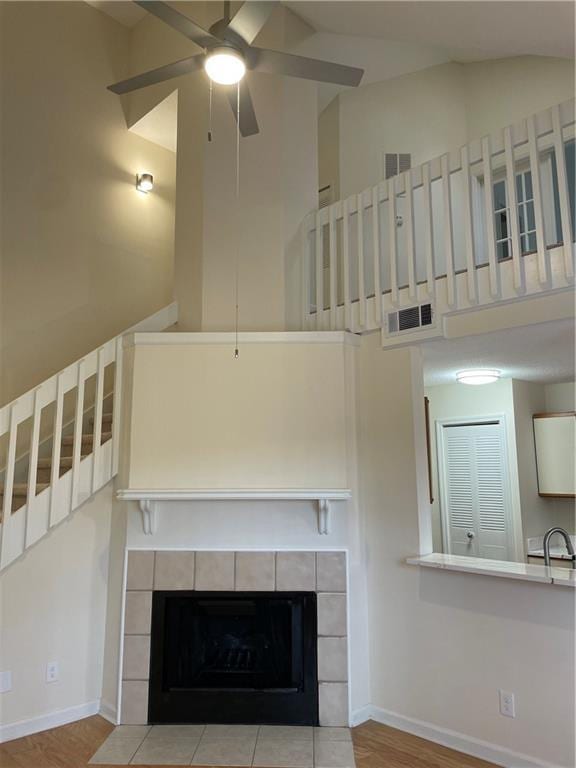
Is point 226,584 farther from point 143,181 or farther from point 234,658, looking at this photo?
point 143,181

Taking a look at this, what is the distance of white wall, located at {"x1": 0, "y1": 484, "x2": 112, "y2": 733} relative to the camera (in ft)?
10.5

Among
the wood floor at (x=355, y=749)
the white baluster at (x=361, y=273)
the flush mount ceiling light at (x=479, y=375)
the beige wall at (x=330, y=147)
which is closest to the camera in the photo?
the wood floor at (x=355, y=749)

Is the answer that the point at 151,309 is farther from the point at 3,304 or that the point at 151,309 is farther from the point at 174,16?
the point at 174,16

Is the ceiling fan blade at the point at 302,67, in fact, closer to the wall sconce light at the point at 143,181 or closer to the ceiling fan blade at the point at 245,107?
the ceiling fan blade at the point at 245,107

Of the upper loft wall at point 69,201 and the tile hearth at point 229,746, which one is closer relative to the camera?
the tile hearth at point 229,746

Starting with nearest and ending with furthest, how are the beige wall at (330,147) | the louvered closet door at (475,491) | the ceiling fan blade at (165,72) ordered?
the ceiling fan blade at (165,72), the louvered closet door at (475,491), the beige wall at (330,147)

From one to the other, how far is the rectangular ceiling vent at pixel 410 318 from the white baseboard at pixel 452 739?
2.40 m

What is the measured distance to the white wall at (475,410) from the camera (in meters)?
4.82

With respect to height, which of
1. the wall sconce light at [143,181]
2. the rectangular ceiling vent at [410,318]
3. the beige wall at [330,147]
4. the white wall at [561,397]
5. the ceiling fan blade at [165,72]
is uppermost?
the beige wall at [330,147]

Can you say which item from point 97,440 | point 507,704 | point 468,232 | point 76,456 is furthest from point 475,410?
point 76,456

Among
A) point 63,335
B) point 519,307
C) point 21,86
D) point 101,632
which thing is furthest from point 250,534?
point 21,86

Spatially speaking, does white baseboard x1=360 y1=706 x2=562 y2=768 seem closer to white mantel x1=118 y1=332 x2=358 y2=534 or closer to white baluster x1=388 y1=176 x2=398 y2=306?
white mantel x1=118 y1=332 x2=358 y2=534

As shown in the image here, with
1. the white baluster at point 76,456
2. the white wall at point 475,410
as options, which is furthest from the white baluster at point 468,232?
the white baluster at point 76,456

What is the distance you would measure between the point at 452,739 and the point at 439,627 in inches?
23.2
